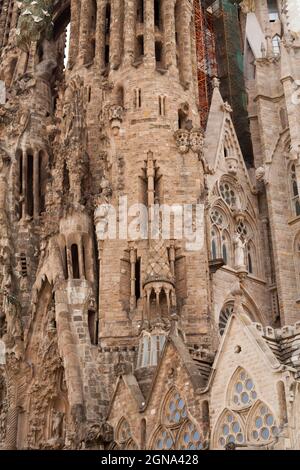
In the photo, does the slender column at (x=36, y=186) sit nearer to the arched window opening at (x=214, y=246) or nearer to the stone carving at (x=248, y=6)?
the arched window opening at (x=214, y=246)

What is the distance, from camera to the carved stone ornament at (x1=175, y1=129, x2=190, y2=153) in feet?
90.1

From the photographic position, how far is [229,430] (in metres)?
19.0

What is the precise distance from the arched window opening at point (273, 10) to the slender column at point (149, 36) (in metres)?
→ 8.40

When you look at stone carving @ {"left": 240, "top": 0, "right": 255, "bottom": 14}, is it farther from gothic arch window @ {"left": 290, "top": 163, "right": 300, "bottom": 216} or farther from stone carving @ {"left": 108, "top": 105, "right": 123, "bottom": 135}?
stone carving @ {"left": 108, "top": 105, "right": 123, "bottom": 135}

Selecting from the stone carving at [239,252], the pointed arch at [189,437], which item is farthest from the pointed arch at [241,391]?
the stone carving at [239,252]

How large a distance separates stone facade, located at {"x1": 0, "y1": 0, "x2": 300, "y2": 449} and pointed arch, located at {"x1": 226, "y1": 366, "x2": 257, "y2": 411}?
34mm

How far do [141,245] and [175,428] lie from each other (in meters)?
7.06

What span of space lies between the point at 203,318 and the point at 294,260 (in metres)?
6.65

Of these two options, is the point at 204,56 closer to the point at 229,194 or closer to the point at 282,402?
the point at 229,194

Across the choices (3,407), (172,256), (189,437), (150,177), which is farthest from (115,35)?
(189,437)

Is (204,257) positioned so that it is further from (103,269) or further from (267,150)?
(267,150)

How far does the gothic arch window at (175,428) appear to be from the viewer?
19906 millimetres

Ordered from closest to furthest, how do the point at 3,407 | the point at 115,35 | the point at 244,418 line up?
1. the point at 244,418
2. the point at 3,407
3. the point at 115,35

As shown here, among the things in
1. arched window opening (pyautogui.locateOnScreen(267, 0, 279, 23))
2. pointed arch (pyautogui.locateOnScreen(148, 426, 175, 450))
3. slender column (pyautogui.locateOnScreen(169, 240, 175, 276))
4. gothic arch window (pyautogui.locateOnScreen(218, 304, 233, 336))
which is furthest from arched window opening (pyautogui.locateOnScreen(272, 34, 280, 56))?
pointed arch (pyautogui.locateOnScreen(148, 426, 175, 450))
